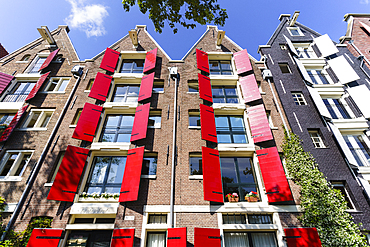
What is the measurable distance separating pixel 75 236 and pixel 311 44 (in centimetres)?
2629

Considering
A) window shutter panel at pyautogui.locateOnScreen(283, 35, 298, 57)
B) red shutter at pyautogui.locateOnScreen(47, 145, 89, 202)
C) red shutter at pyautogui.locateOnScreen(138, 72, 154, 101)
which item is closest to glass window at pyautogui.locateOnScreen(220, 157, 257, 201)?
red shutter at pyautogui.locateOnScreen(138, 72, 154, 101)

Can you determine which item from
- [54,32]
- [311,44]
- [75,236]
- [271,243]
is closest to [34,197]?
[75,236]

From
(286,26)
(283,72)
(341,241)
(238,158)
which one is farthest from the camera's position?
(286,26)

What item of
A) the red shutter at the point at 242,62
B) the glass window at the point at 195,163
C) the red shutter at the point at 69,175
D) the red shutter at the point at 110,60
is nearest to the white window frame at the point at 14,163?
the red shutter at the point at 69,175

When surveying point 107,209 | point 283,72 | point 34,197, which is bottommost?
point 107,209

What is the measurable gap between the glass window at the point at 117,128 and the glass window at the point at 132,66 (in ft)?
17.4

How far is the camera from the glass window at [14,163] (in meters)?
12.5

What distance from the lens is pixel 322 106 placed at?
14.6m

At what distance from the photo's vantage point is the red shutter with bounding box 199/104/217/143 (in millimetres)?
12907

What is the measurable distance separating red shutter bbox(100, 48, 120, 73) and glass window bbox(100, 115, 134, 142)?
4831 mm

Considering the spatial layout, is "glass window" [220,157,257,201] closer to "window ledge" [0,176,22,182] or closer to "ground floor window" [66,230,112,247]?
"ground floor window" [66,230,112,247]

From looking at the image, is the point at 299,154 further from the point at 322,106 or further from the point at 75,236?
the point at 75,236

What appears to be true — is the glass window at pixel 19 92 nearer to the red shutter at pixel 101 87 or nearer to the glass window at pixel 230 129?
the red shutter at pixel 101 87

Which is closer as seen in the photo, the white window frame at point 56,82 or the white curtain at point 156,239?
the white curtain at point 156,239
